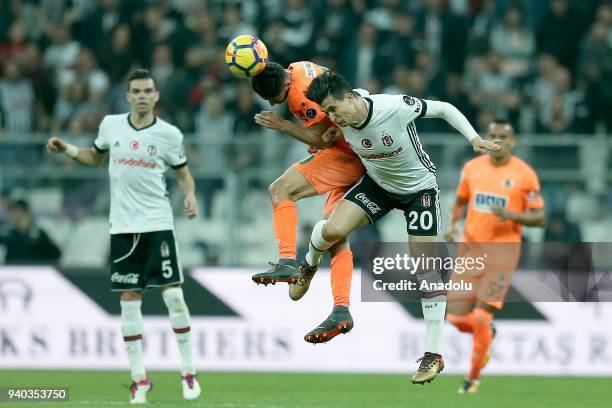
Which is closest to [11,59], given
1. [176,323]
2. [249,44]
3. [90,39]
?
[90,39]

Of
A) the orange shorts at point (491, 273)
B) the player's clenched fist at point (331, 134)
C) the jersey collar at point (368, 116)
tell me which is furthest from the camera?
the orange shorts at point (491, 273)

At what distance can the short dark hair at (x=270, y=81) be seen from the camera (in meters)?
10.0

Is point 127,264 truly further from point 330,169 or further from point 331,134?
point 331,134

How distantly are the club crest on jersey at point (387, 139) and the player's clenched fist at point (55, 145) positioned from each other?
130 inches

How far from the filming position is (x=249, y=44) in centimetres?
1001

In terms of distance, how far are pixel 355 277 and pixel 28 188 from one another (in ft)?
13.1

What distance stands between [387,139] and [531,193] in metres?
3.89

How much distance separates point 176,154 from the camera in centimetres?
1245

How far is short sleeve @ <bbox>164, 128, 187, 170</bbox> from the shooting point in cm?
1242

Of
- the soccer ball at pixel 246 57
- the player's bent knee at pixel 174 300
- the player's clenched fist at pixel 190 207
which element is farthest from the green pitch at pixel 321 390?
the soccer ball at pixel 246 57

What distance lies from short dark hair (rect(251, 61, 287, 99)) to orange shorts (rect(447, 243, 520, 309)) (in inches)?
168

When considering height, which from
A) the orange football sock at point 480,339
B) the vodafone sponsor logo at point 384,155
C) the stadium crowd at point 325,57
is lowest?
the orange football sock at point 480,339

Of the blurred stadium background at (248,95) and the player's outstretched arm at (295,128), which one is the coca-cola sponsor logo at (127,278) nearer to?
the player's outstretched arm at (295,128)

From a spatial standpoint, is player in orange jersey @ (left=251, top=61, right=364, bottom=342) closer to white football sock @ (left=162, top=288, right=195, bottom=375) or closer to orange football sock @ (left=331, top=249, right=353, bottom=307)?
orange football sock @ (left=331, top=249, right=353, bottom=307)
